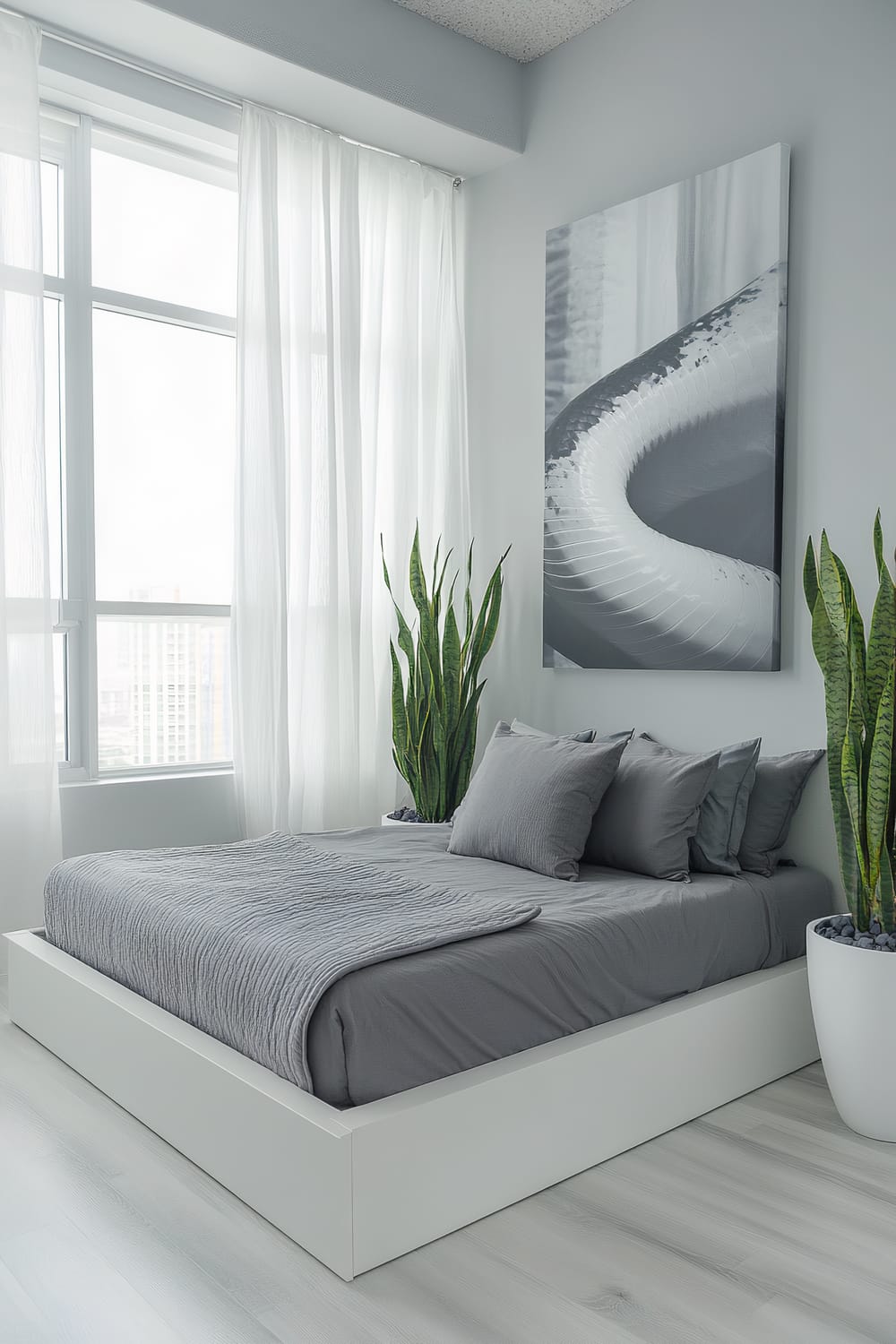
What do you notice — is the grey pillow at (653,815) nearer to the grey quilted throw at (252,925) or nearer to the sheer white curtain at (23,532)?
the grey quilted throw at (252,925)

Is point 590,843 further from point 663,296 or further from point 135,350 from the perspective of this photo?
point 135,350

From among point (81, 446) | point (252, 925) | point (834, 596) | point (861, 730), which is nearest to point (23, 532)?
point (81, 446)

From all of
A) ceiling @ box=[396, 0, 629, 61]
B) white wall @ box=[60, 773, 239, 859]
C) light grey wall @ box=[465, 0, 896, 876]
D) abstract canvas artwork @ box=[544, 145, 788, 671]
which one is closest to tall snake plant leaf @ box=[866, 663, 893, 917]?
light grey wall @ box=[465, 0, 896, 876]

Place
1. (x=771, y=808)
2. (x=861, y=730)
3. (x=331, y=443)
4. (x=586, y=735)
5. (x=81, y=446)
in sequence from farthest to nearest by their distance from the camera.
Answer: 1. (x=331, y=443)
2. (x=81, y=446)
3. (x=586, y=735)
4. (x=771, y=808)
5. (x=861, y=730)

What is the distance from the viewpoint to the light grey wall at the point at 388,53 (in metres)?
3.30

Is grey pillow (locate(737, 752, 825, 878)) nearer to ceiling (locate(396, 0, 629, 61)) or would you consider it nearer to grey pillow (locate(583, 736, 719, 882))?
grey pillow (locate(583, 736, 719, 882))

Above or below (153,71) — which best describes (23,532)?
below

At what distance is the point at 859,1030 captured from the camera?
7.46 feet

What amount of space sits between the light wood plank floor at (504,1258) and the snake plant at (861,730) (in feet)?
1.88

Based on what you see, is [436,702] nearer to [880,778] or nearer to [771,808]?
[771,808]

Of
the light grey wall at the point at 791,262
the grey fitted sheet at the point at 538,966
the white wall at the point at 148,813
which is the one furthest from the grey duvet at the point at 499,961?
the white wall at the point at 148,813

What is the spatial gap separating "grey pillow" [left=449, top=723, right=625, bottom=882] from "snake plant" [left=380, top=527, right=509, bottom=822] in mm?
719

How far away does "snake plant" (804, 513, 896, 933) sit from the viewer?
7.61 feet

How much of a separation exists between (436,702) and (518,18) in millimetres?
2426
